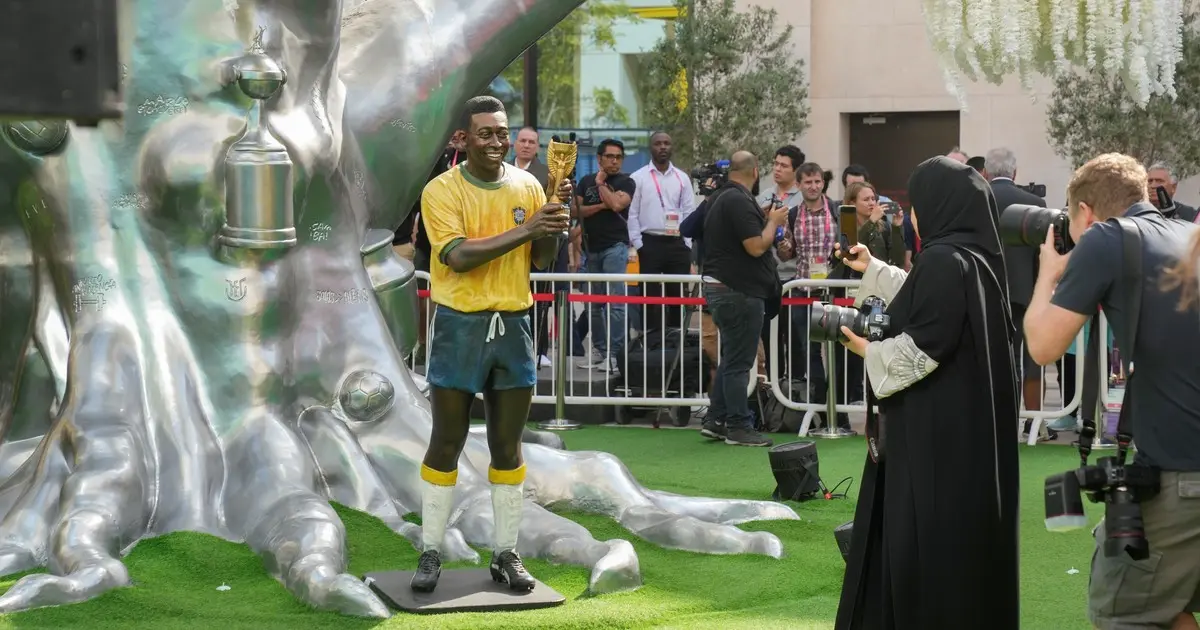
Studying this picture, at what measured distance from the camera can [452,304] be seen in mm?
7129

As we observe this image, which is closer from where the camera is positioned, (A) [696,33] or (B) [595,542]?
(B) [595,542]

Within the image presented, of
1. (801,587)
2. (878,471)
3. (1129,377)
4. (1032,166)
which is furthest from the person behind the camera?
(1032,166)

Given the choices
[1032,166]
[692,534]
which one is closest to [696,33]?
[1032,166]

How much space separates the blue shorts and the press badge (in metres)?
8.00

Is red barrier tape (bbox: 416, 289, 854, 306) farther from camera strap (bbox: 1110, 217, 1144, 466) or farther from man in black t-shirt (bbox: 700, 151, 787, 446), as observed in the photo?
camera strap (bbox: 1110, 217, 1144, 466)

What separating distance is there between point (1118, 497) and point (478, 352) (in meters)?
2.98

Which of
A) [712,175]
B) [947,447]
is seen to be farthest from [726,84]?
[947,447]

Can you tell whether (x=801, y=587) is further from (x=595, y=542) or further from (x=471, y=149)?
(x=471, y=149)

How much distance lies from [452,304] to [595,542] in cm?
147

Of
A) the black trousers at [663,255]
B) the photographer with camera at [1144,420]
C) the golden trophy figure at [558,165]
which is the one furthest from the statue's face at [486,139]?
the black trousers at [663,255]

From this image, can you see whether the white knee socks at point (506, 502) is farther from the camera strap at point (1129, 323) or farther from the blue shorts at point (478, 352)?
the camera strap at point (1129, 323)

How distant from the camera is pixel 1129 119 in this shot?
21797mm

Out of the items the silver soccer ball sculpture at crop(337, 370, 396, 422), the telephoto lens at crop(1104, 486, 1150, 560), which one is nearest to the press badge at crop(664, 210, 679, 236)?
the silver soccer ball sculpture at crop(337, 370, 396, 422)

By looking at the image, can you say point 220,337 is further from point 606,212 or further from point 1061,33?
point 606,212
